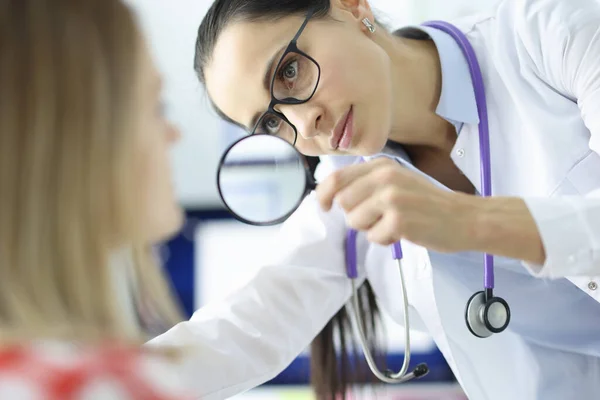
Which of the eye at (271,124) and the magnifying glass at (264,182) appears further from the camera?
the eye at (271,124)

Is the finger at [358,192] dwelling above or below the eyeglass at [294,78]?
below

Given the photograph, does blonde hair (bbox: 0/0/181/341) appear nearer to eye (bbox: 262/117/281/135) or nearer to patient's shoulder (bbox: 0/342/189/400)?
patient's shoulder (bbox: 0/342/189/400)

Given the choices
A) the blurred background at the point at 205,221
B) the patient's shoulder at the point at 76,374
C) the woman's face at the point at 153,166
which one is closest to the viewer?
the patient's shoulder at the point at 76,374

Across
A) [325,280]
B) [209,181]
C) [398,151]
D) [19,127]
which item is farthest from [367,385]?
[209,181]

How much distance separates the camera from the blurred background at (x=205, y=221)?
2.99 meters

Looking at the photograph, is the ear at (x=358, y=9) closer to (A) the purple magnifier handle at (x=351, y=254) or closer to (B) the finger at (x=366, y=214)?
(A) the purple magnifier handle at (x=351, y=254)

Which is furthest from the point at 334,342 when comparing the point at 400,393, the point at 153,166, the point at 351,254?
the point at 400,393

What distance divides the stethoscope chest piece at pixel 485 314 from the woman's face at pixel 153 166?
54cm

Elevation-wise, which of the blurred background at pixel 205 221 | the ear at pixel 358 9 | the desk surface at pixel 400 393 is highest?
the ear at pixel 358 9

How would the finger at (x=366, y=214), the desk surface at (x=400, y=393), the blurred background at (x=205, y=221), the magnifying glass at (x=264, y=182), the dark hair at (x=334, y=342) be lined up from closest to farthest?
the finger at (x=366, y=214)
the magnifying glass at (x=264, y=182)
the dark hair at (x=334, y=342)
the desk surface at (x=400, y=393)
the blurred background at (x=205, y=221)

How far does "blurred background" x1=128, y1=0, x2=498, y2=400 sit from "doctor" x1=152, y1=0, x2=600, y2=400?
1.66m

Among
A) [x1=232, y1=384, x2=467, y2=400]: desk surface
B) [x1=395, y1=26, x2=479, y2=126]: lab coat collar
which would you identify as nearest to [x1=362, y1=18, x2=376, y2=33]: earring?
[x1=395, y1=26, x2=479, y2=126]: lab coat collar

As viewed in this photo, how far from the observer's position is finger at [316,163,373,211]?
2.62 ft

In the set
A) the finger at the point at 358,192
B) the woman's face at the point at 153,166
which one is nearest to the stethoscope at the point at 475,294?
the finger at the point at 358,192
